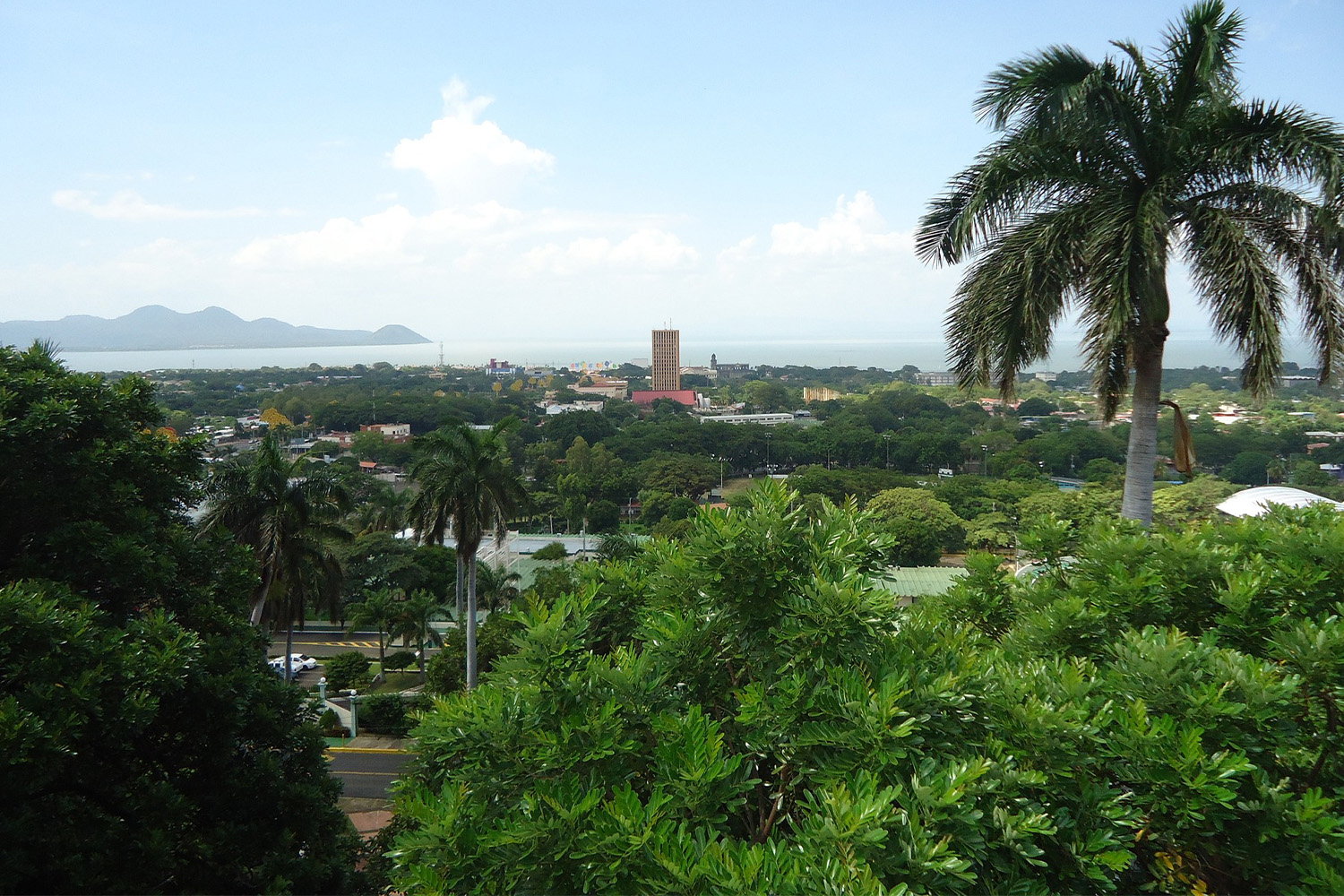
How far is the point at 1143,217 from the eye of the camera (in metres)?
4.93

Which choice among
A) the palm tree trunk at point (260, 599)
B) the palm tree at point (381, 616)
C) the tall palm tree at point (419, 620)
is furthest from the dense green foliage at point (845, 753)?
the palm tree at point (381, 616)

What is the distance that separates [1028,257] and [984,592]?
7.57 feet

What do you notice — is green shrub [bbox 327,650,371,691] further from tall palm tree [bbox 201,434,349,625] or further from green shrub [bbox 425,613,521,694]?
tall palm tree [bbox 201,434,349,625]

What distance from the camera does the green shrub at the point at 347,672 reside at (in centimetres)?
1853

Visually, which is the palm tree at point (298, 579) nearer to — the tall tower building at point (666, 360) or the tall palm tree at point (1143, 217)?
the tall palm tree at point (1143, 217)

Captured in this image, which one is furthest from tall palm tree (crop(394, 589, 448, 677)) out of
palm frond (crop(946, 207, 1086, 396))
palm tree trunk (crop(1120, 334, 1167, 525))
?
palm tree trunk (crop(1120, 334, 1167, 525))

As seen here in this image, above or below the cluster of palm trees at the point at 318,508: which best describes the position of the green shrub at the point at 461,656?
below

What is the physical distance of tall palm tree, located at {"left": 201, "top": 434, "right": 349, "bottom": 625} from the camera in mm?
13391

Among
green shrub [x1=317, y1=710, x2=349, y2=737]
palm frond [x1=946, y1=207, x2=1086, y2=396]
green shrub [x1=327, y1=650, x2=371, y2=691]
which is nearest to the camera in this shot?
palm frond [x1=946, y1=207, x2=1086, y2=396]

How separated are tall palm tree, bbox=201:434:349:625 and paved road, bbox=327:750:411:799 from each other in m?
3.00

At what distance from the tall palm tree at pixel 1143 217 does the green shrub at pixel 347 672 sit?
17.3m

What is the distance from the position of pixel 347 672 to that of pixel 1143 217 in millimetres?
18750

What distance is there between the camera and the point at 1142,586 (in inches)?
162

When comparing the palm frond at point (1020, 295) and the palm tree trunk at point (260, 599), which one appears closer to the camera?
the palm frond at point (1020, 295)
